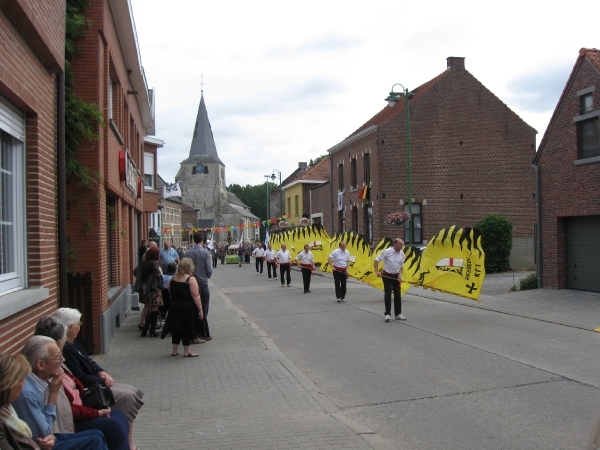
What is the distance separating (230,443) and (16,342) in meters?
2.14

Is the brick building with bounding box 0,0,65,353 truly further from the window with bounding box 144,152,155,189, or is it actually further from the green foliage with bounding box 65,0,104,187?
the window with bounding box 144,152,155,189

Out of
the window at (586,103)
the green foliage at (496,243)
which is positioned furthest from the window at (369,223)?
the window at (586,103)

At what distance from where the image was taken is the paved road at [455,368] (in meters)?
5.89

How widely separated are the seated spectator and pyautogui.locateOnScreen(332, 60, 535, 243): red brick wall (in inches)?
1237

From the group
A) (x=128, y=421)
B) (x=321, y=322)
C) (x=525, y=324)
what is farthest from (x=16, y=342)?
(x=525, y=324)

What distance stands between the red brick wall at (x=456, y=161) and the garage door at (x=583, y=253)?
16.5 metres

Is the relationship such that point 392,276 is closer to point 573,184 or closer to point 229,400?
point 229,400

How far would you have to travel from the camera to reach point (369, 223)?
124 feet

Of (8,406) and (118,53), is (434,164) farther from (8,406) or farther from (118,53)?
(8,406)

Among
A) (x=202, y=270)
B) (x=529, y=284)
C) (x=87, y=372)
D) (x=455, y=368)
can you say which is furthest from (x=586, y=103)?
(x=87, y=372)

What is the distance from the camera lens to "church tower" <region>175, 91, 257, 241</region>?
109 m

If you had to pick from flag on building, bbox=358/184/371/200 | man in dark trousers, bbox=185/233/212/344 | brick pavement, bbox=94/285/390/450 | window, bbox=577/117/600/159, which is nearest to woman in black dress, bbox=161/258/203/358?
brick pavement, bbox=94/285/390/450

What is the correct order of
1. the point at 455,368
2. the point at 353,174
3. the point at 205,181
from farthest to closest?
1. the point at 205,181
2. the point at 353,174
3. the point at 455,368

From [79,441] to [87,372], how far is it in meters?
1.33
